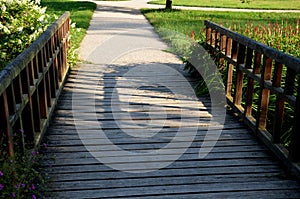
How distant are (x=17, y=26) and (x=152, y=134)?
3.67m

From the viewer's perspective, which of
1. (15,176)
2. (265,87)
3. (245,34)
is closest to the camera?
(15,176)

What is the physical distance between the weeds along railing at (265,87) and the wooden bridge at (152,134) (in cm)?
1

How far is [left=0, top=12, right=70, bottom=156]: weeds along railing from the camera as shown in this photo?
124 inches

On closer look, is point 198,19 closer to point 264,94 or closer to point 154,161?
point 264,94

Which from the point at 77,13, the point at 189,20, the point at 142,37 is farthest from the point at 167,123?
the point at 77,13

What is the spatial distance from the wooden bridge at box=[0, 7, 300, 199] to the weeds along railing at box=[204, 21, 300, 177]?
1 cm

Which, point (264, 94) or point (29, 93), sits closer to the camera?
point (29, 93)

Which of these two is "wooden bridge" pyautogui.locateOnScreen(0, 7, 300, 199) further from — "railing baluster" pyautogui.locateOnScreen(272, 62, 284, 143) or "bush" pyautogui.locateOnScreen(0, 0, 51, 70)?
"bush" pyautogui.locateOnScreen(0, 0, 51, 70)

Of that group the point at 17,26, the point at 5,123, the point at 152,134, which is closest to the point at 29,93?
the point at 5,123

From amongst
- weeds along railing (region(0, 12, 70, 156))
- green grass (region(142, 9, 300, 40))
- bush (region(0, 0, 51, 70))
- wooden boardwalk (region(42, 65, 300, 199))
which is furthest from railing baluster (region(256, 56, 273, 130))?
green grass (region(142, 9, 300, 40))

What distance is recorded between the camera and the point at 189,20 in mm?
17359

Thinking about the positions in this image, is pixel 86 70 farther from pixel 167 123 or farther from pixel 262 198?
pixel 262 198

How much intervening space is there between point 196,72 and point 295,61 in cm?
365

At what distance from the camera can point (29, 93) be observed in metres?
3.97
